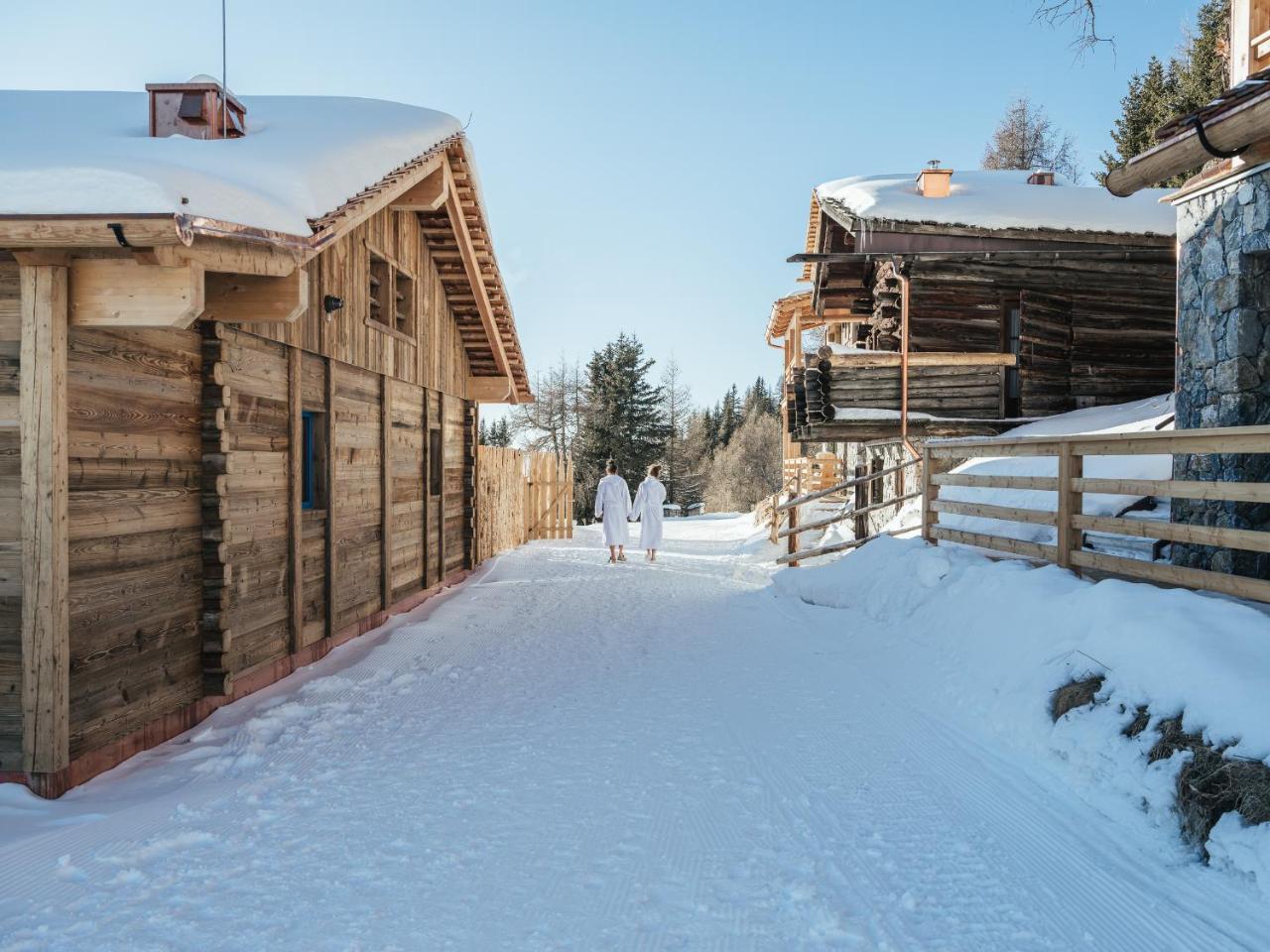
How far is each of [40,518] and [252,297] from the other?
80.9 inches

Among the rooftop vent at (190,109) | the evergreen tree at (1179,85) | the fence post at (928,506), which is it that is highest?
the evergreen tree at (1179,85)

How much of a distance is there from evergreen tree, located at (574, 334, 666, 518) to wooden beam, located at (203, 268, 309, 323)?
34091mm

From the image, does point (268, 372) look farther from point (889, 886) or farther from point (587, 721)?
point (889, 886)

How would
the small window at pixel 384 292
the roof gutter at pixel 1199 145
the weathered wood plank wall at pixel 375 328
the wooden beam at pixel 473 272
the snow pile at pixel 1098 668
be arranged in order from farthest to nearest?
the wooden beam at pixel 473 272 < the small window at pixel 384 292 < the weathered wood plank wall at pixel 375 328 < the roof gutter at pixel 1199 145 < the snow pile at pixel 1098 668

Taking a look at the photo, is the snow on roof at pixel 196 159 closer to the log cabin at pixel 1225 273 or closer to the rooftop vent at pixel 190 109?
the rooftop vent at pixel 190 109

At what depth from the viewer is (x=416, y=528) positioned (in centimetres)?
1120

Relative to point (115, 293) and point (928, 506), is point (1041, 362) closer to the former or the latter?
point (928, 506)

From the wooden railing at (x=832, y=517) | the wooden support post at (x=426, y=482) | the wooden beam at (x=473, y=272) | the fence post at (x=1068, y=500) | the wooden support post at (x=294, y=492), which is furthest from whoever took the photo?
the wooden railing at (x=832, y=517)

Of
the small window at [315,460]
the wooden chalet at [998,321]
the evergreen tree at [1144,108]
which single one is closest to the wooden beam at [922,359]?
the wooden chalet at [998,321]

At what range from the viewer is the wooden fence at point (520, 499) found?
55.4 ft

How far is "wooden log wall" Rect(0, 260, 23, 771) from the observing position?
175 inches

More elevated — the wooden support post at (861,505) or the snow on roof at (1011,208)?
the snow on roof at (1011,208)

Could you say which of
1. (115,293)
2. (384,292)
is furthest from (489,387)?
(115,293)

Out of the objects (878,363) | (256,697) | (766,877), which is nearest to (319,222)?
(256,697)
